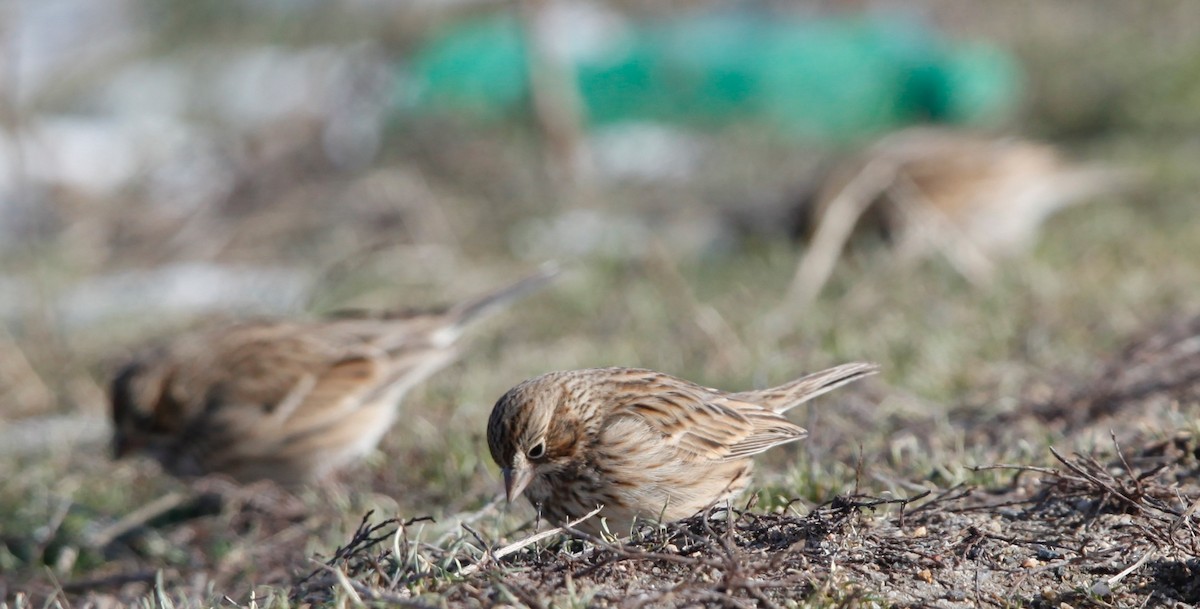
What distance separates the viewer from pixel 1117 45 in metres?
13.5

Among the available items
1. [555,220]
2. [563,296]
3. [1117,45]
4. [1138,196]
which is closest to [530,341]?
[563,296]

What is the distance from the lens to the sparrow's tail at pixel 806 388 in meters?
4.92

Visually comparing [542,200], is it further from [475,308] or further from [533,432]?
[533,432]

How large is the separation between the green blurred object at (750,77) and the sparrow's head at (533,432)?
9046 millimetres

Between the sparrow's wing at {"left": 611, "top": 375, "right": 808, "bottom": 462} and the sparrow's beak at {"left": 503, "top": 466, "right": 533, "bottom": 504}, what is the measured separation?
1.09 feet

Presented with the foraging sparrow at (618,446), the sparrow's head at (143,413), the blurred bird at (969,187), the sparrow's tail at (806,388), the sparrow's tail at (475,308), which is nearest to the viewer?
the foraging sparrow at (618,446)

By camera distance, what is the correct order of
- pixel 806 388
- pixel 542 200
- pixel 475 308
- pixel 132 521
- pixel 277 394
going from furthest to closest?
pixel 542 200 → pixel 475 308 → pixel 277 394 → pixel 132 521 → pixel 806 388

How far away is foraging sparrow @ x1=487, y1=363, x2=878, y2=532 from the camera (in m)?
4.30

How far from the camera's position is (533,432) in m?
4.31

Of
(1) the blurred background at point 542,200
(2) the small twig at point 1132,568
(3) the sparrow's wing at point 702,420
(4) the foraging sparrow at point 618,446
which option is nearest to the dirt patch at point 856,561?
(2) the small twig at point 1132,568

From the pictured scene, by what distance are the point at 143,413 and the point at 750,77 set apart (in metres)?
8.10

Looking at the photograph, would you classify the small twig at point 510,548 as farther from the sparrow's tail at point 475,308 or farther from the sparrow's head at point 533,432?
the sparrow's tail at point 475,308

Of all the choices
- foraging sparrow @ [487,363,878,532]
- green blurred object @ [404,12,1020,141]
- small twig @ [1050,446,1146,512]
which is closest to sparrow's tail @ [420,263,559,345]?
foraging sparrow @ [487,363,878,532]

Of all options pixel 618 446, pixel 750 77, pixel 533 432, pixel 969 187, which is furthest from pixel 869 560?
pixel 750 77
